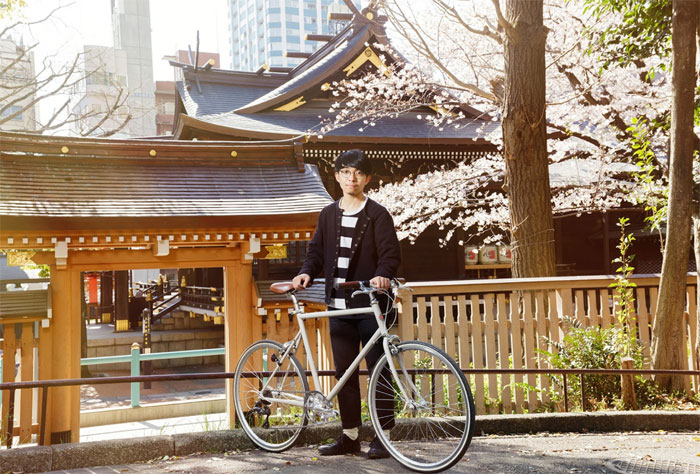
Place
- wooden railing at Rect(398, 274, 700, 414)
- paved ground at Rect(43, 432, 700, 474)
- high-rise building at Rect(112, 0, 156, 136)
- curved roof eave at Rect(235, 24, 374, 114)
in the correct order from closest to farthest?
paved ground at Rect(43, 432, 700, 474), wooden railing at Rect(398, 274, 700, 414), curved roof eave at Rect(235, 24, 374, 114), high-rise building at Rect(112, 0, 156, 136)

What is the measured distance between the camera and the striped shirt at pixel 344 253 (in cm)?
398

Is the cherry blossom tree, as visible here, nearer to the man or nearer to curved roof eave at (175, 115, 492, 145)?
curved roof eave at (175, 115, 492, 145)

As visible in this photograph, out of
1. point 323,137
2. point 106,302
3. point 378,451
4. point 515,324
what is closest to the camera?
point 378,451

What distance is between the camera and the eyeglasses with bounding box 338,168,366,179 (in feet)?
12.9

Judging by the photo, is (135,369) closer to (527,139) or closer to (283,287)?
(527,139)

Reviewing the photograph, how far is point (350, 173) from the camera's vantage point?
3949mm

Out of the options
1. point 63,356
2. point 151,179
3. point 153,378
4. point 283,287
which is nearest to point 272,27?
point 151,179

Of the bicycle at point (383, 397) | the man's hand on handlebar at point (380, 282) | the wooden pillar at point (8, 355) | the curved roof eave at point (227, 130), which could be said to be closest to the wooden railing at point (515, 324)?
the bicycle at point (383, 397)

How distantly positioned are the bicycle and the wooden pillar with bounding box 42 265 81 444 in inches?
149

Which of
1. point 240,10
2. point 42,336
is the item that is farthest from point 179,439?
point 240,10

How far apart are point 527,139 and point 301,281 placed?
396 centimetres

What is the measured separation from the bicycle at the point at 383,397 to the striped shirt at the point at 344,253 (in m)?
0.12

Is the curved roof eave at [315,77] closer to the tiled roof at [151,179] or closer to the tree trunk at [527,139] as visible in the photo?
the tiled roof at [151,179]

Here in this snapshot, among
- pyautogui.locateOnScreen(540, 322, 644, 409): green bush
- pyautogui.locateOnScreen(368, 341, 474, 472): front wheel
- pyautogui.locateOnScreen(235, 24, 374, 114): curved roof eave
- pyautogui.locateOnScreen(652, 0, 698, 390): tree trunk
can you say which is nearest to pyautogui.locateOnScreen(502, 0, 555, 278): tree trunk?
pyautogui.locateOnScreen(540, 322, 644, 409): green bush
